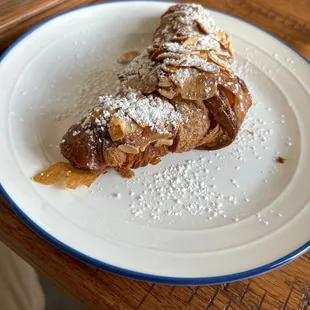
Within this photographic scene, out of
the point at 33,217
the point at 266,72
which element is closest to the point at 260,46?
the point at 266,72

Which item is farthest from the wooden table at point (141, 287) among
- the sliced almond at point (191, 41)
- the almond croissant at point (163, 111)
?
the sliced almond at point (191, 41)

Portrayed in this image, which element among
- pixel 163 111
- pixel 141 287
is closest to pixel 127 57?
pixel 163 111

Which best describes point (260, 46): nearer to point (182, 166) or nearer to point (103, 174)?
point (182, 166)

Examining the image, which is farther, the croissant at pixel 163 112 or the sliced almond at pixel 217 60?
the sliced almond at pixel 217 60

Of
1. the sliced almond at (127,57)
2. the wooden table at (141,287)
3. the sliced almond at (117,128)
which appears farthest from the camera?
the sliced almond at (127,57)

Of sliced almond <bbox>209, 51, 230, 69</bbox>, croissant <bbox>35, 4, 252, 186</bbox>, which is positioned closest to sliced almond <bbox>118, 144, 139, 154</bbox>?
croissant <bbox>35, 4, 252, 186</bbox>

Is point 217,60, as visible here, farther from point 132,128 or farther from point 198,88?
point 132,128

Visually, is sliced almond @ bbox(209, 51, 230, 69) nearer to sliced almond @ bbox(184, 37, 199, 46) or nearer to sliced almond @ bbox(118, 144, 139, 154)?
sliced almond @ bbox(184, 37, 199, 46)

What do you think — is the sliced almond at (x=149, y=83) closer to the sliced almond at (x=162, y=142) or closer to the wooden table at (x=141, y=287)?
the sliced almond at (x=162, y=142)
